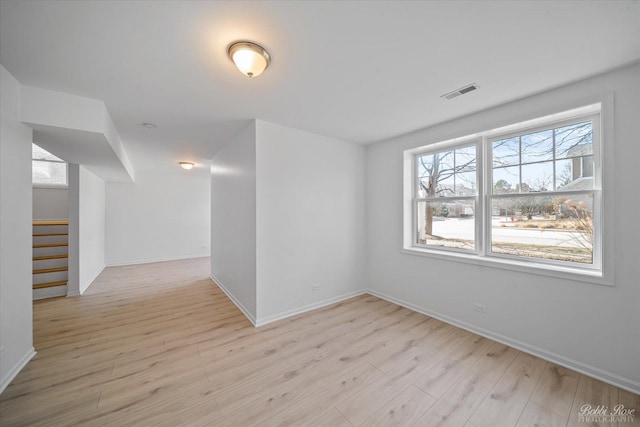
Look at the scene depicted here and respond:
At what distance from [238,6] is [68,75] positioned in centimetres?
179

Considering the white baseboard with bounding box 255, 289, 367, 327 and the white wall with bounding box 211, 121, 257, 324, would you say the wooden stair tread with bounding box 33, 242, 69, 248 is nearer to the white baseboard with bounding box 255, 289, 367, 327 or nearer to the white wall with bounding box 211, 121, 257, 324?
the white wall with bounding box 211, 121, 257, 324

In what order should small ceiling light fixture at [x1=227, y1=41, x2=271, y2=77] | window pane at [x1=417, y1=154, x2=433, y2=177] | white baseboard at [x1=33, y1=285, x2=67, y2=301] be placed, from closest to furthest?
small ceiling light fixture at [x1=227, y1=41, x2=271, y2=77], window pane at [x1=417, y1=154, x2=433, y2=177], white baseboard at [x1=33, y1=285, x2=67, y2=301]

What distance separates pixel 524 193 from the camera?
2.54m

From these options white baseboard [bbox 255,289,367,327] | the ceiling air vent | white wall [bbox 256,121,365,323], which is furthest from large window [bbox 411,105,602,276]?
white baseboard [bbox 255,289,367,327]

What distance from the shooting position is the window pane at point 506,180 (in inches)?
104

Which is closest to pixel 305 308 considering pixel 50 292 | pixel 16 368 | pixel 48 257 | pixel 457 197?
pixel 457 197

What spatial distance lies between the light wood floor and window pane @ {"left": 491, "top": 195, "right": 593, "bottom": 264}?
3.49 feet

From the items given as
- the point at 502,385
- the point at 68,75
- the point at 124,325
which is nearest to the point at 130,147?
the point at 68,75

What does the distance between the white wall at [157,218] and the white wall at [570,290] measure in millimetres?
6524

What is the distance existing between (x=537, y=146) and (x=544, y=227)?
34.4 inches

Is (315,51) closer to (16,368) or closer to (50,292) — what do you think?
(16,368)

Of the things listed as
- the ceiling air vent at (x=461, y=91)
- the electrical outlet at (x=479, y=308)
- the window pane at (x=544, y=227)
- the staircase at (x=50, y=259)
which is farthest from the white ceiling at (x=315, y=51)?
the staircase at (x=50, y=259)

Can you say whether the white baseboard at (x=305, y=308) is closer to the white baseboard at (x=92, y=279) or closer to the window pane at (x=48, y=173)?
the white baseboard at (x=92, y=279)

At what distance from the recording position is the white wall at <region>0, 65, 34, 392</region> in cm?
190
